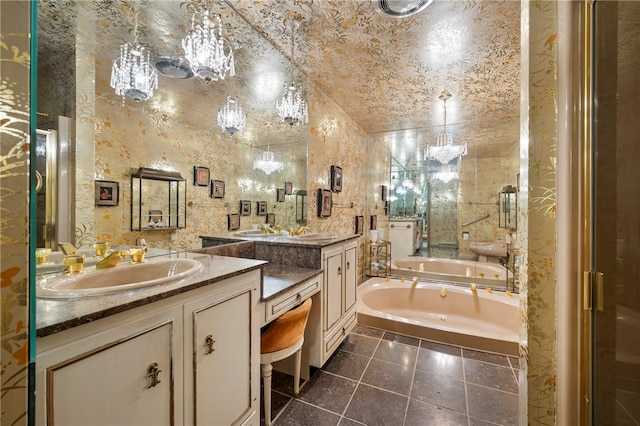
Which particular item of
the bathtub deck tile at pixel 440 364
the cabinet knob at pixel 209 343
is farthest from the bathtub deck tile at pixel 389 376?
the cabinet knob at pixel 209 343

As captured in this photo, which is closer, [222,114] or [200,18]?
[200,18]

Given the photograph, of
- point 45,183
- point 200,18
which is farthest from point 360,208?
point 45,183

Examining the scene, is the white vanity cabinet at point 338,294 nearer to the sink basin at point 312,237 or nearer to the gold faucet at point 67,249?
the sink basin at point 312,237

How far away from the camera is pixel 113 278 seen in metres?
1.15

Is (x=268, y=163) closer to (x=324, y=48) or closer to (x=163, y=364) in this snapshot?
(x=324, y=48)

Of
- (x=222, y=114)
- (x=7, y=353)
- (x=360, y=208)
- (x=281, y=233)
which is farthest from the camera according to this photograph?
(x=360, y=208)

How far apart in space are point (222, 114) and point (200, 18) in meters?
0.56

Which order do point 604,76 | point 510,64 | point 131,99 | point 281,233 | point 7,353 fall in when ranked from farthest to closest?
point 281,233 < point 510,64 < point 131,99 < point 604,76 < point 7,353

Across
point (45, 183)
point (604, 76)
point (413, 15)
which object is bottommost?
point (45, 183)

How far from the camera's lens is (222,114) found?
183cm

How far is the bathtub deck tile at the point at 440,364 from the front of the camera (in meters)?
1.99

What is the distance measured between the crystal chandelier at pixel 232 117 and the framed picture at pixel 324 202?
116 centimetres

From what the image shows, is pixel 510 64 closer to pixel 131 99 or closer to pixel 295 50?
pixel 295 50

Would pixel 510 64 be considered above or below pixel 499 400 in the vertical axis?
above
